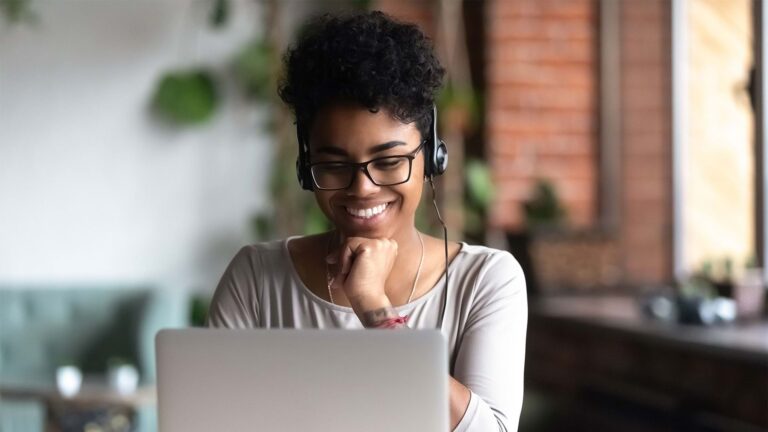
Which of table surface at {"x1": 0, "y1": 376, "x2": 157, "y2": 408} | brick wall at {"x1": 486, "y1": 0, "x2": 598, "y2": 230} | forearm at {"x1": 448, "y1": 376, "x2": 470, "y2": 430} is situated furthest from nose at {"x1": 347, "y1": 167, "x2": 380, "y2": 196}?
brick wall at {"x1": 486, "y1": 0, "x2": 598, "y2": 230}

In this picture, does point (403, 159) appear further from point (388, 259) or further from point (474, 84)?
point (474, 84)

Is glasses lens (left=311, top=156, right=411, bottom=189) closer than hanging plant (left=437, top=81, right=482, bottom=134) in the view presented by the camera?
Yes

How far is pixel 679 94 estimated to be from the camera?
4.21m

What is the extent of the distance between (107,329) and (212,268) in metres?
0.57

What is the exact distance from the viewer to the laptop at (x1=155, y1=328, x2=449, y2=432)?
3.45 ft

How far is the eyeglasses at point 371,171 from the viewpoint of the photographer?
130 centimetres

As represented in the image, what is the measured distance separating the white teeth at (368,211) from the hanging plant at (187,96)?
12.5 ft

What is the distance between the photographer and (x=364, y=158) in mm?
1299

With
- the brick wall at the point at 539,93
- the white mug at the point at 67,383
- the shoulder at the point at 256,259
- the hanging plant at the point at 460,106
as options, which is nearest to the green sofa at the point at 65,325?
the white mug at the point at 67,383

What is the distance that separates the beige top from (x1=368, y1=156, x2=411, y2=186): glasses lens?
146 mm

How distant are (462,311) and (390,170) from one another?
20 cm

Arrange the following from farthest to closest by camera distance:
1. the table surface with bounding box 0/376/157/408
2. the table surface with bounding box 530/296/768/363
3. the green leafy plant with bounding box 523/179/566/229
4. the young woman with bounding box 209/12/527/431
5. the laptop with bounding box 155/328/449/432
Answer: the green leafy plant with bounding box 523/179/566/229, the table surface with bounding box 0/376/157/408, the table surface with bounding box 530/296/768/363, the young woman with bounding box 209/12/527/431, the laptop with bounding box 155/328/449/432

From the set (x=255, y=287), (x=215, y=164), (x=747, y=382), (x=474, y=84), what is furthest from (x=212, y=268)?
(x=255, y=287)

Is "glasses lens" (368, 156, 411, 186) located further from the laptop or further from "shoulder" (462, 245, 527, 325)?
the laptop
